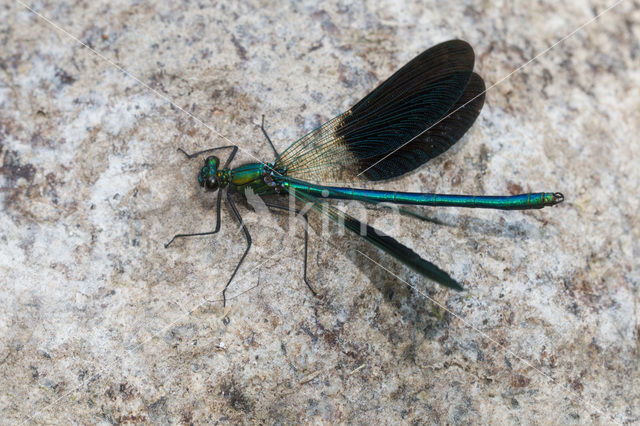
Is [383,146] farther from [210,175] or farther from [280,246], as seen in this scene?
[210,175]

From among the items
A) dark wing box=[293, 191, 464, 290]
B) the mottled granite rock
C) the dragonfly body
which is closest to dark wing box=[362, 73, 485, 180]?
the dragonfly body

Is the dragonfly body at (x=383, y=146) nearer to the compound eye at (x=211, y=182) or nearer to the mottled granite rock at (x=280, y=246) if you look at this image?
the compound eye at (x=211, y=182)

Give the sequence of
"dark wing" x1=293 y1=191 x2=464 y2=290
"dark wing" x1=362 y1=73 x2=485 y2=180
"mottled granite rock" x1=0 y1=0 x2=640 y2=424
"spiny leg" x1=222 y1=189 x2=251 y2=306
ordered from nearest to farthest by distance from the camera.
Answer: "dark wing" x1=293 y1=191 x2=464 y2=290 < "mottled granite rock" x1=0 y1=0 x2=640 y2=424 < "spiny leg" x1=222 y1=189 x2=251 y2=306 < "dark wing" x1=362 y1=73 x2=485 y2=180

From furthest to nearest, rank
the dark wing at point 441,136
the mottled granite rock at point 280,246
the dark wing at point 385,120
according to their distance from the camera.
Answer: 1. the dark wing at point 441,136
2. the dark wing at point 385,120
3. the mottled granite rock at point 280,246

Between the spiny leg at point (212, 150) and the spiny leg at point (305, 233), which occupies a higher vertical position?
the spiny leg at point (212, 150)

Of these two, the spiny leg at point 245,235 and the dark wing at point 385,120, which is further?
the dark wing at point 385,120

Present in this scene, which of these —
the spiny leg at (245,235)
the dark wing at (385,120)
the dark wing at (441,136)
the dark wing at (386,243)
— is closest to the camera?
Result: the dark wing at (386,243)

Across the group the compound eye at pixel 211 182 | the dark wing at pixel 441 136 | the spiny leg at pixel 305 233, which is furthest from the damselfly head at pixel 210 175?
the dark wing at pixel 441 136

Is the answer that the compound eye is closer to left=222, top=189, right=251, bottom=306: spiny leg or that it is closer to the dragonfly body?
the dragonfly body
